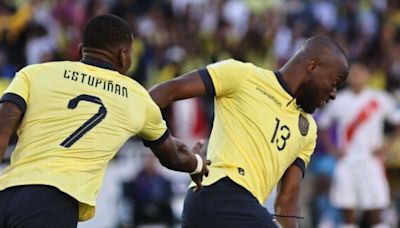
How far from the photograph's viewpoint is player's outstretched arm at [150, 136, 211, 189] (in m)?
7.18

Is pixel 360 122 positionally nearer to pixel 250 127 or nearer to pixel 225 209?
pixel 250 127

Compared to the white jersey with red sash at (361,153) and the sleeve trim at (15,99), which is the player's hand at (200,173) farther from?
the white jersey with red sash at (361,153)

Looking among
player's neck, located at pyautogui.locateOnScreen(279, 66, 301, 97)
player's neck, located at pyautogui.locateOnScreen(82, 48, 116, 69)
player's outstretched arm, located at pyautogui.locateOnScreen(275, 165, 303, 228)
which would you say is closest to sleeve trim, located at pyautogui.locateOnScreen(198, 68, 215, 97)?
player's neck, located at pyautogui.locateOnScreen(279, 66, 301, 97)

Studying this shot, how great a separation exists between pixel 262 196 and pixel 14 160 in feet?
6.80

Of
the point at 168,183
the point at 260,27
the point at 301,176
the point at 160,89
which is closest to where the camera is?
the point at 160,89

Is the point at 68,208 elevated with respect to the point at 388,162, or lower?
elevated

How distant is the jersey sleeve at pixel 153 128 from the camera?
22.7 feet

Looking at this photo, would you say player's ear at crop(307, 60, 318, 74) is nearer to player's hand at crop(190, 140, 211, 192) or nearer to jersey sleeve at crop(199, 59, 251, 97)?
jersey sleeve at crop(199, 59, 251, 97)

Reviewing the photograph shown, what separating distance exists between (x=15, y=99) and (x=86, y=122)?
0.42 meters

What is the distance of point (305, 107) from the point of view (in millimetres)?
8164

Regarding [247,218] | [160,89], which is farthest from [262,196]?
[160,89]

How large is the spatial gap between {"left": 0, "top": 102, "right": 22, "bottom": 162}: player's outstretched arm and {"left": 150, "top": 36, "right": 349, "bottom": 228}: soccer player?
1.39m

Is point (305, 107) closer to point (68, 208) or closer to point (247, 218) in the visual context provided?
point (247, 218)

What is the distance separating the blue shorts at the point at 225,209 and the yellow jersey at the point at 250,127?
0.06 meters
